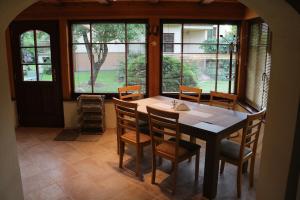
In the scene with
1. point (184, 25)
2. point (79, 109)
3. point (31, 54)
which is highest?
point (184, 25)

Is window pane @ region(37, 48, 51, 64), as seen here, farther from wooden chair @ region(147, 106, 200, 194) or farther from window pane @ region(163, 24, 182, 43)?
wooden chair @ region(147, 106, 200, 194)

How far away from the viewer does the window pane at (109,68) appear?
4.88m

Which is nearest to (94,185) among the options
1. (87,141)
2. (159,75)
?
(87,141)

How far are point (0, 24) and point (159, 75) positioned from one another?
3437 millimetres

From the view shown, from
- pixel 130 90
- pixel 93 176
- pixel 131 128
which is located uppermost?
pixel 130 90

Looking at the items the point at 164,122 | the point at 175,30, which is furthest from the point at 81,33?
the point at 164,122

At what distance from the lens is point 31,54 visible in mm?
4895

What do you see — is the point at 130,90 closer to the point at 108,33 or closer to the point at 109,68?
the point at 109,68

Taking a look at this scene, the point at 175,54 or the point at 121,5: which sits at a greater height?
the point at 121,5

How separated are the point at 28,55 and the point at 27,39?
0.30 meters

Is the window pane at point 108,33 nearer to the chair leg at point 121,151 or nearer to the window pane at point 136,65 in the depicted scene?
the window pane at point 136,65

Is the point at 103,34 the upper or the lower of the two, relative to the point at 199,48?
upper

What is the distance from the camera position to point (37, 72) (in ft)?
16.3

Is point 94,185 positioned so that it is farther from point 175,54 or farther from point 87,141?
point 175,54
